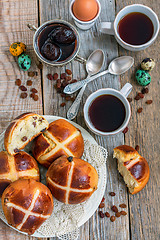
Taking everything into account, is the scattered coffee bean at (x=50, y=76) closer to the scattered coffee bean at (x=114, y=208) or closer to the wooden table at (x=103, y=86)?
the wooden table at (x=103, y=86)

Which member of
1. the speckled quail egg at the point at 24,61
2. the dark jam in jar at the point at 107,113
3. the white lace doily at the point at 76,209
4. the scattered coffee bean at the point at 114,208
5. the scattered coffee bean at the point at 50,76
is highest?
the speckled quail egg at the point at 24,61

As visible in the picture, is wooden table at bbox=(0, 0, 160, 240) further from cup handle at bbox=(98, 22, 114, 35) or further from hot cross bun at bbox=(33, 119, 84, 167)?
hot cross bun at bbox=(33, 119, 84, 167)

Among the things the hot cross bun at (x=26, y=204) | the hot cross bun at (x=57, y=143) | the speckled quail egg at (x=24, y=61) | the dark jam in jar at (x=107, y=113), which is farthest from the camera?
the speckled quail egg at (x=24, y=61)

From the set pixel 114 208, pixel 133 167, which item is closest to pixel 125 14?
pixel 133 167

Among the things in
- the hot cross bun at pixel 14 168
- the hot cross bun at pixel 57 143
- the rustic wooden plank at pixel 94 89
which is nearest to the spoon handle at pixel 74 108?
the rustic wooden plank at pixel 94 89

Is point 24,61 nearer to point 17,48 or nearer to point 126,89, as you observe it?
point 17,48
